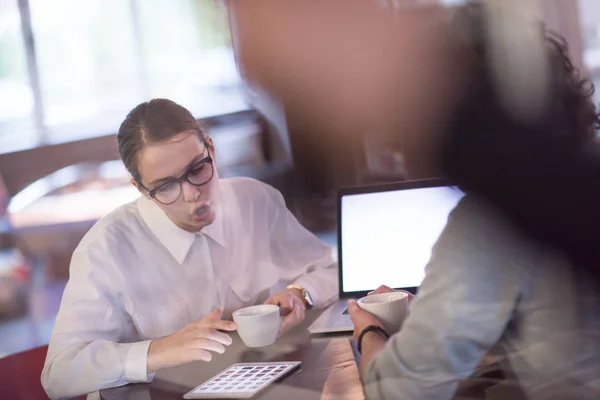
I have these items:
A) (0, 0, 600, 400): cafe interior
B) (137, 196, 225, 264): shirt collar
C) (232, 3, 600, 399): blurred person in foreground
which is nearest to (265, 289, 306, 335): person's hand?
(137, 196, 225, 264): shirt collar

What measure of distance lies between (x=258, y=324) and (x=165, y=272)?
425 millimetres

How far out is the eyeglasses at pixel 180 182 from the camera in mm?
1450

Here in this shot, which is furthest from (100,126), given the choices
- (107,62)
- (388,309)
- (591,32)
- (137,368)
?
(388,309)

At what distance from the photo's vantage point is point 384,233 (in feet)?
5.04

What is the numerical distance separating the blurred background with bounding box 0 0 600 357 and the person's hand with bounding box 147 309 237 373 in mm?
1192

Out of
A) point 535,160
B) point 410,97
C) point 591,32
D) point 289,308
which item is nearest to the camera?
point 535,160

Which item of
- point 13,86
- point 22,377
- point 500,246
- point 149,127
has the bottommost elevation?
point 22,377

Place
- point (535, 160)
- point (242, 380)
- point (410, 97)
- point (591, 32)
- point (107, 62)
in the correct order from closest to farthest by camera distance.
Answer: point (535, 160)
point (410, 97)
point (242, 380)
point (591, 32)
point (107, 62)

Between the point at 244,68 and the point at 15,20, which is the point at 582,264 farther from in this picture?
the point at 15,20

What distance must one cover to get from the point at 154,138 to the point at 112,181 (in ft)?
3.62

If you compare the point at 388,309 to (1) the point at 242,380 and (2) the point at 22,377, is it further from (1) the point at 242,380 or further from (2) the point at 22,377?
(2) the point at 22,377

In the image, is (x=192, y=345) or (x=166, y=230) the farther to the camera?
(x=166, y=230)

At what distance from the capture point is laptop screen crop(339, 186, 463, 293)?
1510 millimetres

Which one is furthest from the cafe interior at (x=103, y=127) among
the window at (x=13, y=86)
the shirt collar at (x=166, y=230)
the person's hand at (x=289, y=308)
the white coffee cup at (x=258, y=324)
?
the white coffee cup at (x=258, y=324)
